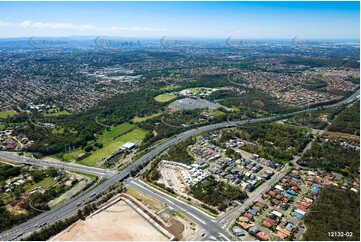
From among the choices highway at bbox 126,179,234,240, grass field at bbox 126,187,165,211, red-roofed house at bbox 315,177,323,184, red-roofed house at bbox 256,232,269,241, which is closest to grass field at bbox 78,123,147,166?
highway at bbox 126,179,234,240

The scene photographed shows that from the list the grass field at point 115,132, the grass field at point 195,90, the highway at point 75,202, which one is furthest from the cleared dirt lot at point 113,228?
the grass field at point 195,90

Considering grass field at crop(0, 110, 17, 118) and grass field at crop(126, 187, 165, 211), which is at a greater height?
grass field at crop(0, 110, 17, 118)

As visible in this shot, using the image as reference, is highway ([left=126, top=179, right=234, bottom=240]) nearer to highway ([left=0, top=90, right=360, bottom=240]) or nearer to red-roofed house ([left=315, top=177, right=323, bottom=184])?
highway ([left=0, top=90, right=360, bottom=240])

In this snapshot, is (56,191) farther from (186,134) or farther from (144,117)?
(144,117)

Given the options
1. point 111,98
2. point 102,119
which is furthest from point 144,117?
point 111,98

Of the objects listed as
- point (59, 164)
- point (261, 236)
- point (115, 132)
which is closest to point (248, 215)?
point (261, 236)

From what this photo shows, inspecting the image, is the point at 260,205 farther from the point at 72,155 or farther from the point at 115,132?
the point at 115,132

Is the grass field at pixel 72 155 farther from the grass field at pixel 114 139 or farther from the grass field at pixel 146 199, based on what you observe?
the grass field at pixel 146 199
